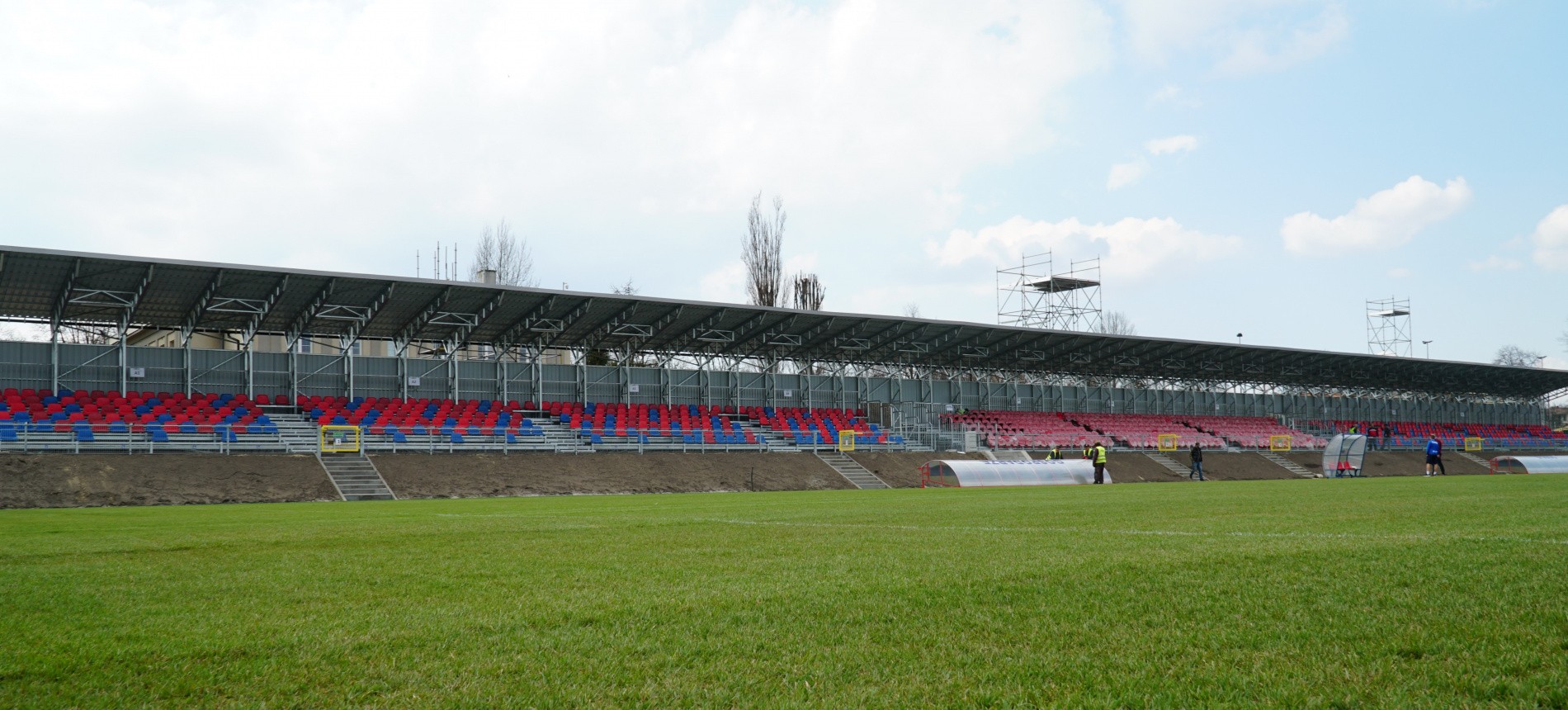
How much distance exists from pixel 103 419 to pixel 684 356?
2470cm

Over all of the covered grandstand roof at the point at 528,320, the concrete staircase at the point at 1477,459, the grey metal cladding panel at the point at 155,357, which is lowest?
the concrete staircase at the point at 1477,459

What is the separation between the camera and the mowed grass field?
394 cm

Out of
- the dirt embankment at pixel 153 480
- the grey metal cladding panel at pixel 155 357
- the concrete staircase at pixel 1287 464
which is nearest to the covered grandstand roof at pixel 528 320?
the grey metal cladding panel at pixel 155 357

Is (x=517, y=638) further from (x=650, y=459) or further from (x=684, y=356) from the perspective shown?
(x=684, y=356)

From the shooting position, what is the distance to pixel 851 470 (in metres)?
40.1

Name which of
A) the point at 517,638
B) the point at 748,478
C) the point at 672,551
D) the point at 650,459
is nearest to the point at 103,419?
the point at 650,459

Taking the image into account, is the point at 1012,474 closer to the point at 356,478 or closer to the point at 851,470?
the point at 851,470

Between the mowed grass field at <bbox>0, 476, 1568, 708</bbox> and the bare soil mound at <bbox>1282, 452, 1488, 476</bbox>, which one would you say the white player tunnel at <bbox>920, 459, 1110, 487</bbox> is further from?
the mowed grass field at <bbox>0, 476, 1568, 708</bbox>

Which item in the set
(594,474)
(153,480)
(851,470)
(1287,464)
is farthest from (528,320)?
(1287,464)

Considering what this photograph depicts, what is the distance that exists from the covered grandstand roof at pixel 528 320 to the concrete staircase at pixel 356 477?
21.4ft

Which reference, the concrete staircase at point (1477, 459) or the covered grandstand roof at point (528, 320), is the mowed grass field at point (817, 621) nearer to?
the covered grandstand roof at point (528, 320)

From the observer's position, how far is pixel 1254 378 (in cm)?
7019

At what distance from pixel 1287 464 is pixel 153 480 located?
4856cm

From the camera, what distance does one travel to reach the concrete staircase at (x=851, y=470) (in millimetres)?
38188
